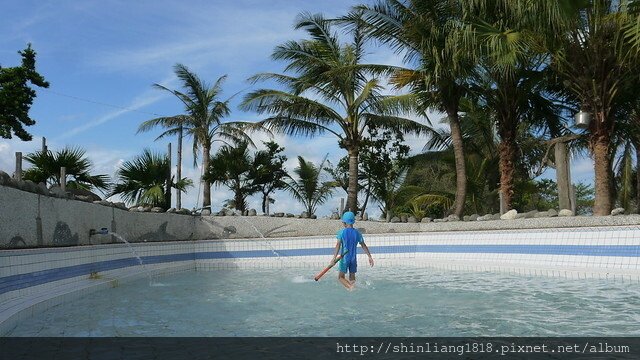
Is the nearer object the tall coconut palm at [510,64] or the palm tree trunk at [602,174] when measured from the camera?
the palm tree trunk at [602,174]

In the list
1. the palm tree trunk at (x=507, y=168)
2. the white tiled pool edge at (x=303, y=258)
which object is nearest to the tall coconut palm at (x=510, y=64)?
the palm tree trunk at (x=507, y=168)

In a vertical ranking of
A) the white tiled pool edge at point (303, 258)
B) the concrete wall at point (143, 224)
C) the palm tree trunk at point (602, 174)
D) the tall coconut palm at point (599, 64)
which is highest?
the tall coconut palm at point (599, 64)

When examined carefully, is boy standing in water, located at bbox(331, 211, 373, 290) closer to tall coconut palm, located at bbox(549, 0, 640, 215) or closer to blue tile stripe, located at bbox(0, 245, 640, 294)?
blue tile stripe, located at bbox(0, 245, 640, 294)

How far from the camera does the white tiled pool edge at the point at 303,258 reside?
7.86 meters

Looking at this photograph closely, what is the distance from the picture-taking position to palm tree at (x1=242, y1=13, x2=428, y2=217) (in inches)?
743

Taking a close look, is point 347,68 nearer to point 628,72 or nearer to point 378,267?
point 378,267

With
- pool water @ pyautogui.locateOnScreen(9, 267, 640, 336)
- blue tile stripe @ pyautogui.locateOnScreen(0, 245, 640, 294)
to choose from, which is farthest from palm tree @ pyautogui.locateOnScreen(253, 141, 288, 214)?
pool water @ pyautogui.locateOnScreen(9, 267, 640, 336)

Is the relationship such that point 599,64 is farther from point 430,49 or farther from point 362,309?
point 362,309

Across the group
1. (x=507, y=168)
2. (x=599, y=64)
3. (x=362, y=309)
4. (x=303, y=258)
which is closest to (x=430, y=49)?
(x=507, y=168)

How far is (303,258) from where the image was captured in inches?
627

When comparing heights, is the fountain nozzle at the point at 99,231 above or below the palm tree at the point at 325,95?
below

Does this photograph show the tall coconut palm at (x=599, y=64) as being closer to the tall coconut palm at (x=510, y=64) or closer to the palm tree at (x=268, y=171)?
the tall coconut palm at (x=510, y=64)

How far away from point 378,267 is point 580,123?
5675 mm

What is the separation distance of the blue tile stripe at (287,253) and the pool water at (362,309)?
62 centimetres
